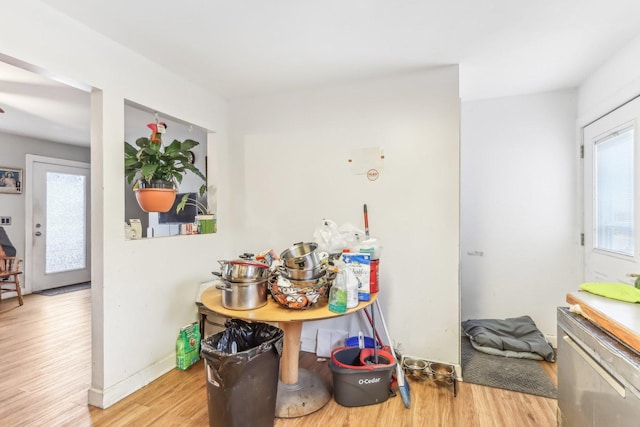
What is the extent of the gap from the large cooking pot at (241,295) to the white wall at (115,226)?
82 centimetres

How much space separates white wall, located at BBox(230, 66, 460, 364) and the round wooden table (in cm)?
71

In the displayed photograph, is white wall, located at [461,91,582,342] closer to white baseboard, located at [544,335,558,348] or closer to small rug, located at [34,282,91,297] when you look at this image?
white baseboard, located at [544,335,558,348]

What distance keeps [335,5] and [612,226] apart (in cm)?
249

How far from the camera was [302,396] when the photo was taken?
196cm

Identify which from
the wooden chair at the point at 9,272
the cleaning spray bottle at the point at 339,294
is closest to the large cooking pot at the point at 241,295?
the cleaning spray bottle at the point at 339,294

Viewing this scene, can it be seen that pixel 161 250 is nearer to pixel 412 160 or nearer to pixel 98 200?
pixel 98 200

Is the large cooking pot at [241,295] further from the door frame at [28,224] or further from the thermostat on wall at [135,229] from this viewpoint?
the door frame at [28,224]

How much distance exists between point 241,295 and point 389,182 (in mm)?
1449

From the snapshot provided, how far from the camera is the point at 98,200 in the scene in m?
1.96

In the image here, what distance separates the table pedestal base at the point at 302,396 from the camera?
1870 millimetres

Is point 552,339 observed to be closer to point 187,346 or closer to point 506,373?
point 506,373

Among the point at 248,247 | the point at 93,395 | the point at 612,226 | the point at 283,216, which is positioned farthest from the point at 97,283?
the point at 612,226

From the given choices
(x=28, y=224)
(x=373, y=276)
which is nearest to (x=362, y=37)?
(x=373, y=276)

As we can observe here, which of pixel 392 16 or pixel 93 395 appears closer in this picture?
pixel 392 16
